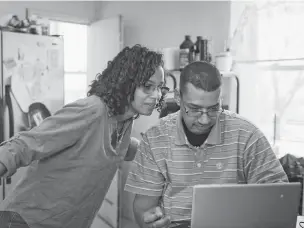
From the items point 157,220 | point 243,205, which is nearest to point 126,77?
point 157,220

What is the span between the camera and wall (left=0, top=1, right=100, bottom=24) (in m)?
3.76

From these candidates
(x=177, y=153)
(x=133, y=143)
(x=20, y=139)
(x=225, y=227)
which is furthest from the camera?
(x=133, y=143)

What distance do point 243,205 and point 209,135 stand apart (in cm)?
46

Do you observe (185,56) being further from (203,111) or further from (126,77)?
(203,111)

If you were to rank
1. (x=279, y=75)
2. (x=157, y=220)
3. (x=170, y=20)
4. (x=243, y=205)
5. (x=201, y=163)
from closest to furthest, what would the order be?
(x=243, y=205)
(x=157, y=220)
(x=201, y=163)
(x=279, y=75)
(x=170, y=20)

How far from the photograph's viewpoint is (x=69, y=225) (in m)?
1.62

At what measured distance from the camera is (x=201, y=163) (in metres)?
1.45

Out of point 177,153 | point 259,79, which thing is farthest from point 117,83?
point 259,79

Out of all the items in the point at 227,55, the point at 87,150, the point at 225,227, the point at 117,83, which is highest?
the point at 227,55

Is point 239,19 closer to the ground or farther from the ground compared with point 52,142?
farther from the ground

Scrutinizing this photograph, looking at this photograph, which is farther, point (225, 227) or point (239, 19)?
point (239, 19)

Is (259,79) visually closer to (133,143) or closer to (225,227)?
(133,143)

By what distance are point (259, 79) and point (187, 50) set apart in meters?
0.61

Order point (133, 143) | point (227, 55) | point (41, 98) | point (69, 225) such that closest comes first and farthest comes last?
point (69, 225) < point (133, 143) < point (227, 55) < point (41, 98)
